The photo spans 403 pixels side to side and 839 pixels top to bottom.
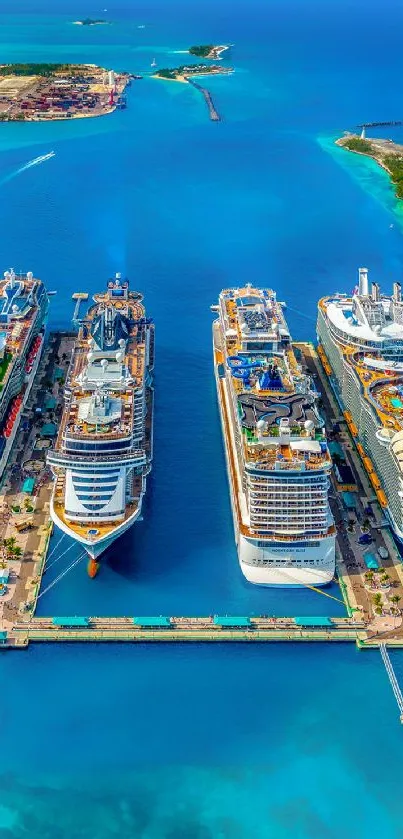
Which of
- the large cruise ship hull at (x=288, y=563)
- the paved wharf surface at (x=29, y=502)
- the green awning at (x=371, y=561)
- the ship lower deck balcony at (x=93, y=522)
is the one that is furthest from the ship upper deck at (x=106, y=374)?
the green awning at (x=371, y=561)

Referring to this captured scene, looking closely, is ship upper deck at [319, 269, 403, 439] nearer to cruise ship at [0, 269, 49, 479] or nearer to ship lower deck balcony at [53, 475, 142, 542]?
ship lower deck balcony at [53, 475, 142, 542]

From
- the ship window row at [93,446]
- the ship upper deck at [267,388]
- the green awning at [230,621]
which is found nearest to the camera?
the green awning at [230,621]

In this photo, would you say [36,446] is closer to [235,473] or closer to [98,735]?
[235,473]

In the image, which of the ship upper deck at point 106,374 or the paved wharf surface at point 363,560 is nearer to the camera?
the paved wharf surface at point 363,560

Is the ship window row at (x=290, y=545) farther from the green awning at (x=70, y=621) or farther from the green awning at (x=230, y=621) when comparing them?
the green awning at (x=70, y=621)

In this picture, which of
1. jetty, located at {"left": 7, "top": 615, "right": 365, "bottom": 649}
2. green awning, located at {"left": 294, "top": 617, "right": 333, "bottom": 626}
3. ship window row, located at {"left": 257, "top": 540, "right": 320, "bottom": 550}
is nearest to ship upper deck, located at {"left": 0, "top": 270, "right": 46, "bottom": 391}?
jetty, located at {"left": 7, "top": 615, "right": 365, "bottom": 649}

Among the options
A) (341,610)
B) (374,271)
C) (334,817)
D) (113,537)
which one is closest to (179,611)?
(113,537)

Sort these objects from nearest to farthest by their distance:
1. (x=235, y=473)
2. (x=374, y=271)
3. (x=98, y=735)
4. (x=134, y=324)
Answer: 1. (x=98, y=735)
2. (x=235, y=473)
3. (x=134, y=324)
4. (x=374, y=271)
